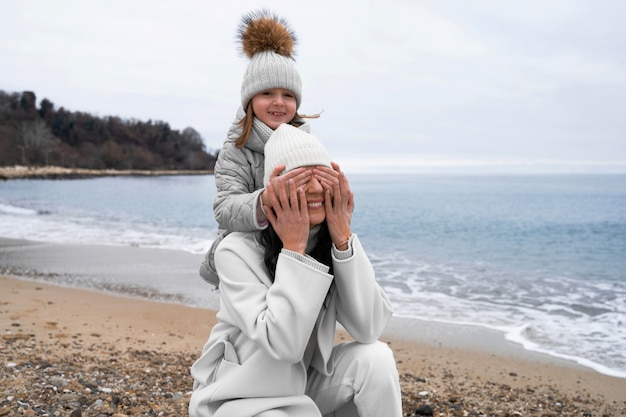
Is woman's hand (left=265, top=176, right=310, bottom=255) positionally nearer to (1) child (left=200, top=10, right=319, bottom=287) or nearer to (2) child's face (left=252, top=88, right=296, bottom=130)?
(1) child (left=200, top=10, right=319, bottom=287)

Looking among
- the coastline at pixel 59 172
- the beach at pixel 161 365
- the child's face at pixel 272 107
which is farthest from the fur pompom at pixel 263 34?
the coastline at pixel 59 172

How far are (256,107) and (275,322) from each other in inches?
47.7

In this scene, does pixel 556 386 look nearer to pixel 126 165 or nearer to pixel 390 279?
pixel 390 279

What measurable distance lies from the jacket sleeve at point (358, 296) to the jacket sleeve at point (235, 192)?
384 millimetres

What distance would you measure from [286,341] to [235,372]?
32 centimetres

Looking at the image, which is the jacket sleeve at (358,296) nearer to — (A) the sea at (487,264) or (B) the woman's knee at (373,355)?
(B) the woman's knee at (373,355)

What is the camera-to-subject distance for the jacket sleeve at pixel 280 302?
75.2 inches

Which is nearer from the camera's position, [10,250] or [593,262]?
[10,250]

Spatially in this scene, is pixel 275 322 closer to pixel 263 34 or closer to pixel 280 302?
pixel 280 302

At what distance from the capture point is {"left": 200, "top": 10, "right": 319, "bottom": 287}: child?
2578mm

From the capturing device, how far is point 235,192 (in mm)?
2527

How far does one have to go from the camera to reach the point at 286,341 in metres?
1.91

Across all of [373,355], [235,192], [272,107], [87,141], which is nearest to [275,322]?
[373,355]

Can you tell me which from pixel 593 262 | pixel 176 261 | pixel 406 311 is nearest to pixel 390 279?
pixel 406 311
